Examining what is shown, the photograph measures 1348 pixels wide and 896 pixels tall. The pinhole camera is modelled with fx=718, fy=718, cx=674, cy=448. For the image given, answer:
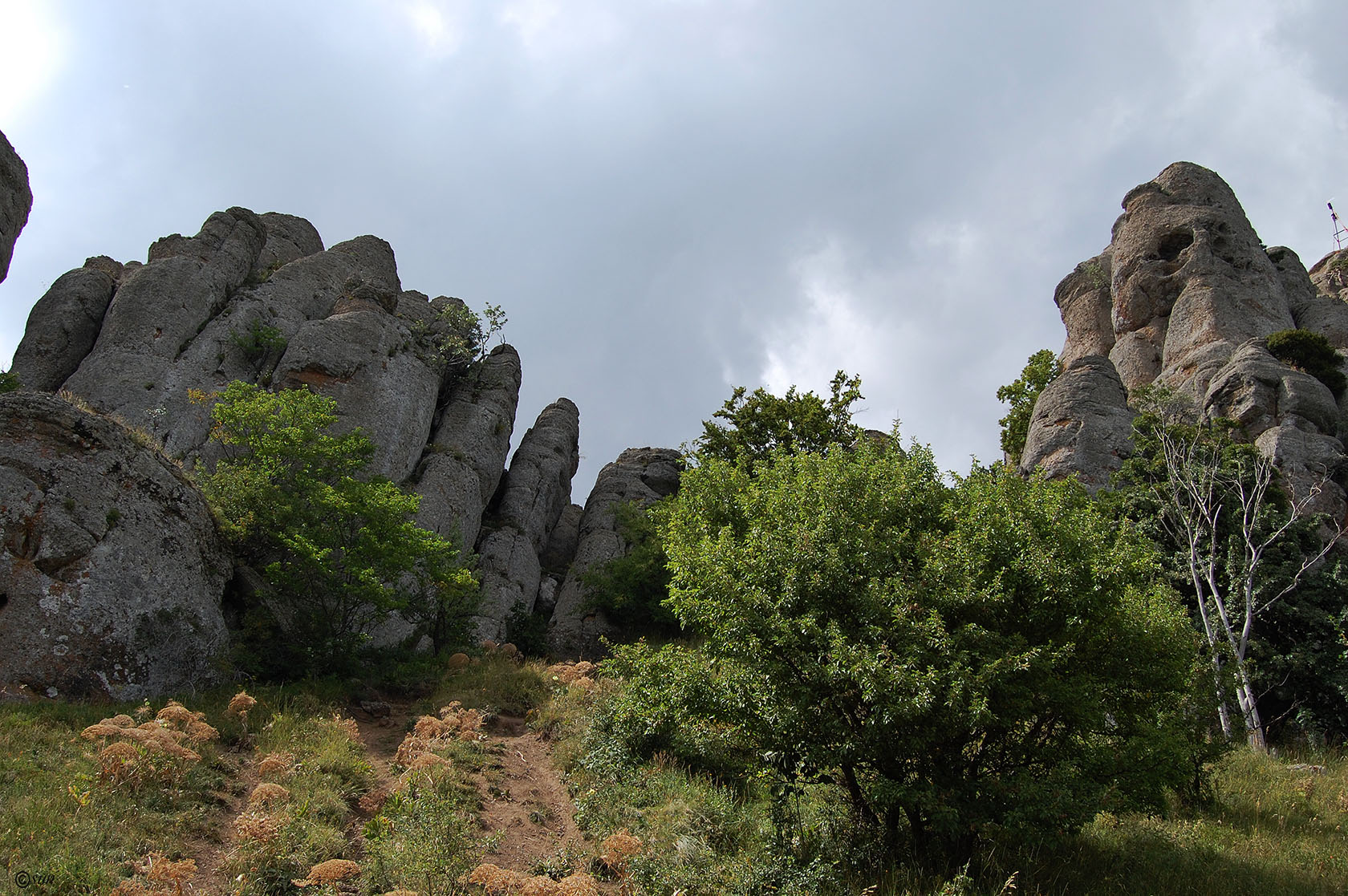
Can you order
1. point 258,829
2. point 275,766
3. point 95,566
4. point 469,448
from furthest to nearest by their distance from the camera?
point 469,448 → point 95,566 → point 275,766 → point 258,829

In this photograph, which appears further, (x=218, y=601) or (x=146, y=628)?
(x=218, y=601)

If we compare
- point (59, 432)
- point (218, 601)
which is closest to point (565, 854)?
point (218, 601)

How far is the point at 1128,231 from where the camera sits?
39.9 meters

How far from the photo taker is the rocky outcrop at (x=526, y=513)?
28656 millimetres

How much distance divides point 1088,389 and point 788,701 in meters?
25.1

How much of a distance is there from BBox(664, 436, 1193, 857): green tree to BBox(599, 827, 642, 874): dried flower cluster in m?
1.94

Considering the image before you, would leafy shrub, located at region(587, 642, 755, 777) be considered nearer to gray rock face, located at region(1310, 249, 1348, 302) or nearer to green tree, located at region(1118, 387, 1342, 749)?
green tree, located at region(1118, 387, 1342, 749)

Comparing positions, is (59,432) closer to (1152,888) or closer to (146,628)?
(146,628)

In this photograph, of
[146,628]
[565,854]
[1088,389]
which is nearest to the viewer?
[565,854]

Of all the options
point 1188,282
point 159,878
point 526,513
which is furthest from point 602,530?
point 1188,282

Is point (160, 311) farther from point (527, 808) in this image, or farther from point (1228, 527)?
point (1228, 527)

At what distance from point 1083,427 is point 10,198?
1376 inches

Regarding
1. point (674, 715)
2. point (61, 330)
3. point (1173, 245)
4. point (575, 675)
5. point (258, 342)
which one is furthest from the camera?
point (1173, 245)

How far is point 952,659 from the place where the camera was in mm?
8258
